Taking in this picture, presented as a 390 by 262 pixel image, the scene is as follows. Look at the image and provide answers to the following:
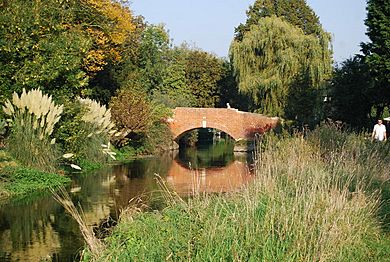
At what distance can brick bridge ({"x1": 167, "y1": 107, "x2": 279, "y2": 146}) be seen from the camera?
1599 inches

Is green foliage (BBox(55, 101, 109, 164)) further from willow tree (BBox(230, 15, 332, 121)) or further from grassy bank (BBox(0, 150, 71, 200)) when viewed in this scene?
willow tree (BBox(230, 15, 332, 121))

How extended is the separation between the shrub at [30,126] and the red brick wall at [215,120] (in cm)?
2225

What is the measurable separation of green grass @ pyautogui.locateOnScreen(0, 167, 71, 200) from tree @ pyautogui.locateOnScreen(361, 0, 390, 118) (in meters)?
14.7

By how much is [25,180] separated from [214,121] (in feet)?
82.8

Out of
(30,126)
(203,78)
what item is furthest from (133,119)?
(203,78)

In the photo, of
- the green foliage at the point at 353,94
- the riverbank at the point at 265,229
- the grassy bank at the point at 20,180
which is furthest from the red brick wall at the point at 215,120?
the riverbank at the point at 265,229

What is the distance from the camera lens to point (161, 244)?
729 centimetres

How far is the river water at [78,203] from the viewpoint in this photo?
10.1m

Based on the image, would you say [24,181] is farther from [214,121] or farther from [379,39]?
[214,121]

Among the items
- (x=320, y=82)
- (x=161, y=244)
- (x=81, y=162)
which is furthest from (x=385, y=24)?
(x=161, y=244)

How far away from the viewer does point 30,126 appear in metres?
17.8

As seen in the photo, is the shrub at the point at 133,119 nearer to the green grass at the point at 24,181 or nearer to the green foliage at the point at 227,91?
the green grass at the point at 24,181

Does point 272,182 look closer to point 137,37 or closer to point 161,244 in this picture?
point 161,244

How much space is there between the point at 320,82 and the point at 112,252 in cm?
3136
